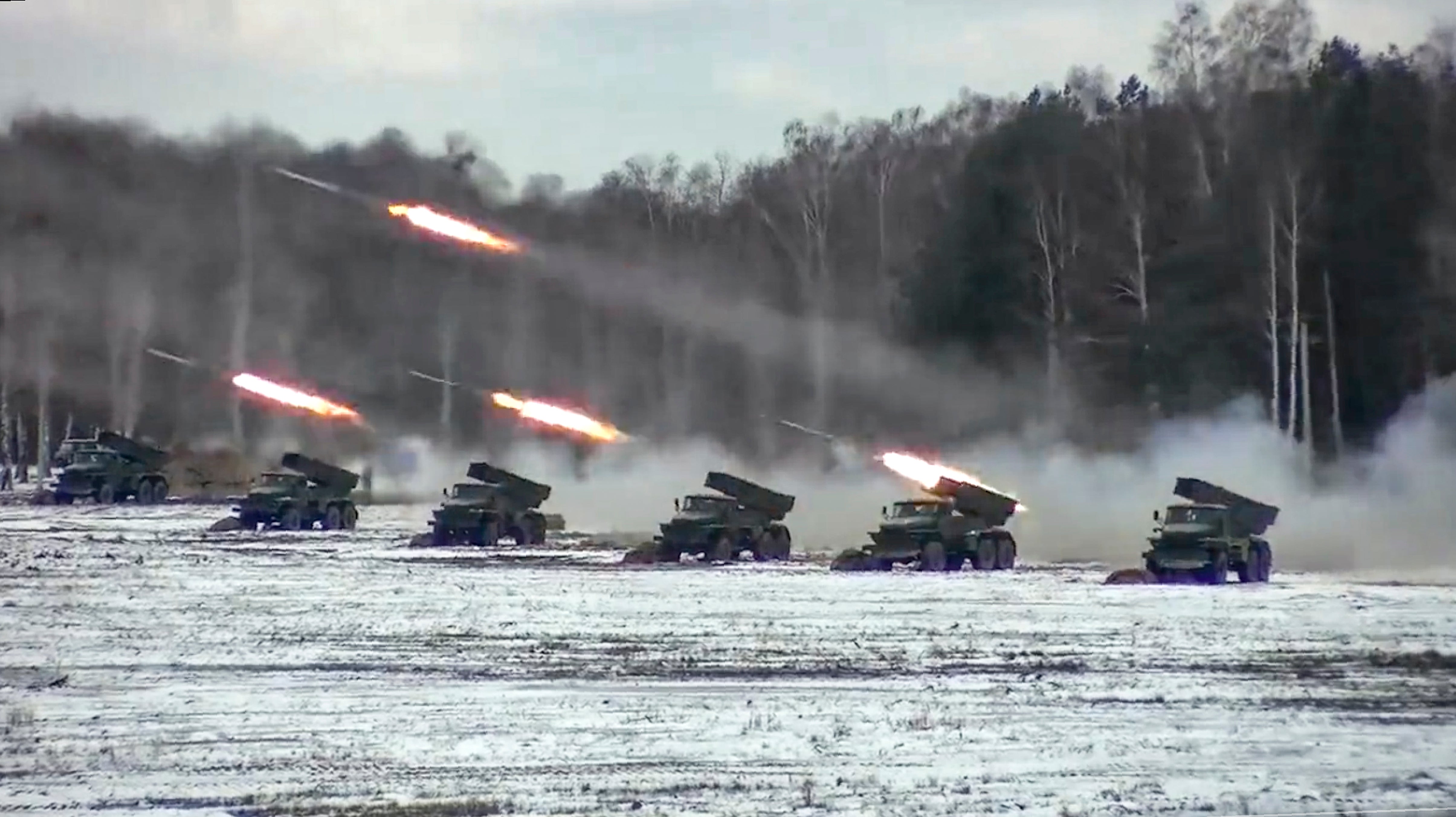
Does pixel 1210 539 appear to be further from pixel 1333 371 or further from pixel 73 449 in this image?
pixel 73 449

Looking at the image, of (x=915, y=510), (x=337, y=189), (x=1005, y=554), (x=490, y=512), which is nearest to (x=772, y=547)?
(x=915, y=510)

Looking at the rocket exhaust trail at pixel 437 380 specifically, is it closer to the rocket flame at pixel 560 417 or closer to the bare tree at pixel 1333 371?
the rocket flame at pixel 560 417

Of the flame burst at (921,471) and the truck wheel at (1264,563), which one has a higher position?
the flame burst at (921,471)

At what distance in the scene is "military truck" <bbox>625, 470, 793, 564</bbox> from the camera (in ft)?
153

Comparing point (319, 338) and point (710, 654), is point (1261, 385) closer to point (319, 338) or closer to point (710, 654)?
point (319, 338)

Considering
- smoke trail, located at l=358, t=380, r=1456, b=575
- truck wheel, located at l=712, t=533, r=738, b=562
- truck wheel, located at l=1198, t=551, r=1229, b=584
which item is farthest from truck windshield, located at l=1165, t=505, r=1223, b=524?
truck wheel, located at l=712, t=533, r=738, b=562

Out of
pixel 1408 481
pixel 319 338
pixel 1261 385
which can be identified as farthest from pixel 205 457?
pixel 1408 481

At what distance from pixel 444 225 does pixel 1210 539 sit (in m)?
16.7

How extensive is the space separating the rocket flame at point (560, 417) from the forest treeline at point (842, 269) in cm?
415

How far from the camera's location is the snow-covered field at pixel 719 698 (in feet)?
48.9

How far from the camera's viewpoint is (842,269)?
7338cm

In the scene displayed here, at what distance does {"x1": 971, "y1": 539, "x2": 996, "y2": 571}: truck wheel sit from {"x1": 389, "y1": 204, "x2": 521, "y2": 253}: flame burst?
12.3 meters

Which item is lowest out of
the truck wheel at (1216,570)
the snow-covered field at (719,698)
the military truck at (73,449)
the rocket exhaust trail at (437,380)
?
the snow-covered field at (719,698)

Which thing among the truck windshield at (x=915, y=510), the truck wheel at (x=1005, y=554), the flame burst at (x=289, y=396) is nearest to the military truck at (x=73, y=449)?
the flame burst at (x=289, y=396)
